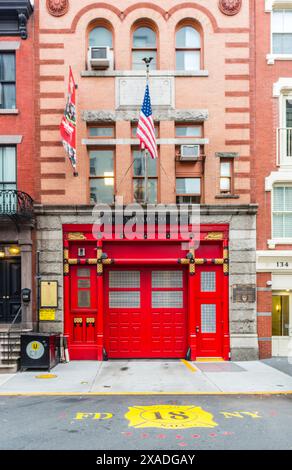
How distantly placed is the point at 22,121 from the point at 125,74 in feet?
13.2

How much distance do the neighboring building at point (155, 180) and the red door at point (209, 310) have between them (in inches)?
1.4

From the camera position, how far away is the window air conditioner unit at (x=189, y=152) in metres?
15.1

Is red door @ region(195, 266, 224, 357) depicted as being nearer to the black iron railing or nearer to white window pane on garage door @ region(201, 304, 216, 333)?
white window pane on garage door @ region(201, 304, 216, 333)

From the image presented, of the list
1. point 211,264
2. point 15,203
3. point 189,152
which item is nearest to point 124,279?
point 211,264

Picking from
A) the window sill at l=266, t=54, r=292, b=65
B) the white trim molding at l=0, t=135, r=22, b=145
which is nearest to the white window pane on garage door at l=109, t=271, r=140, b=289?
the white trim molding at l=0, t=135, r=22, b=145

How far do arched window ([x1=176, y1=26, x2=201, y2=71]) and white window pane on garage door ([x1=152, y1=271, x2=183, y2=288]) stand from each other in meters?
7.49

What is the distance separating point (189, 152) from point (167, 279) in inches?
182

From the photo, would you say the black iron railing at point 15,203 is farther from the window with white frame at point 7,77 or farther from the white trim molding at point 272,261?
the white trim molding at point 272,261

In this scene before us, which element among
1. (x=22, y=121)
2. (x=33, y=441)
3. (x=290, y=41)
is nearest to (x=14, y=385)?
(x=33, y=441)

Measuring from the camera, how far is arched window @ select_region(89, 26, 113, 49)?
1572 centimetres

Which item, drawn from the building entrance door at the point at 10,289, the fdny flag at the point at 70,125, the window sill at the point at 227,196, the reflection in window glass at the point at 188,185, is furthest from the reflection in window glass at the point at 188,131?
the building entrance door at the point at 10,289

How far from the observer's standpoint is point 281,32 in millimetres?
15688

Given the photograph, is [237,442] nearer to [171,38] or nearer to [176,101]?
[176,101]

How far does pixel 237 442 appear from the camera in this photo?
7.64 meters
